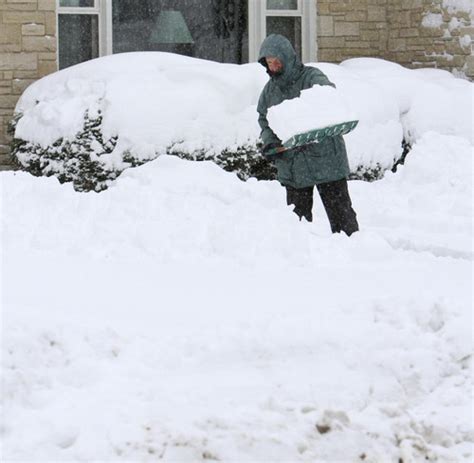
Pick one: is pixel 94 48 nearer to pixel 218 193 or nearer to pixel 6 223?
pixel 218 193

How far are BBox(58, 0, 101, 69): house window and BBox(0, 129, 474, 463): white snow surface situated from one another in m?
4.97

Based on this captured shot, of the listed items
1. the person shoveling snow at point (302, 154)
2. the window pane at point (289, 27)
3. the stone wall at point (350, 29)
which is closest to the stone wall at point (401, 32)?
the stone wall at point (350, 29)

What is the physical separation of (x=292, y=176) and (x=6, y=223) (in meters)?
1.95

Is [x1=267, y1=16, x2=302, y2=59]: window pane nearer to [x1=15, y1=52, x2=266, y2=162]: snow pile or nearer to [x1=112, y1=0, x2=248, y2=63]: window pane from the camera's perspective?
[x1=112, y1=0, x2=248, y2=63]: window pane

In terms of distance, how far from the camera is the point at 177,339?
→ 5.10 m

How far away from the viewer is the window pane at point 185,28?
12695 mm

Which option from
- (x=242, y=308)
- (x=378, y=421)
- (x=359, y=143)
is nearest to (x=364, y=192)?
(x=359, y=143)

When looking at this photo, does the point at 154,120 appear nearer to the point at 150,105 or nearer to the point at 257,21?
the point at 150,105

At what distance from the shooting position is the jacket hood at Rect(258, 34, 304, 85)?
307 inches

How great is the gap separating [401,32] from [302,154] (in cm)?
580

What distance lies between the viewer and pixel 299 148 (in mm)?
8016

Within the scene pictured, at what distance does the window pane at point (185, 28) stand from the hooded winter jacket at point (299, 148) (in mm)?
4874

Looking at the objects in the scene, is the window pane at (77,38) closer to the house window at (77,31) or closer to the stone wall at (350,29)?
the house window at (77,31)

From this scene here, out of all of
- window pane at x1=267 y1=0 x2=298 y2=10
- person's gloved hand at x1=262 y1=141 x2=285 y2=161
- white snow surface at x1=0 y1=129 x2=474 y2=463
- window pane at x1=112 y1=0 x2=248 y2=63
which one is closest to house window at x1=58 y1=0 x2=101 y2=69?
window pane at x1=112 y1=0 x2=248 y2=63
